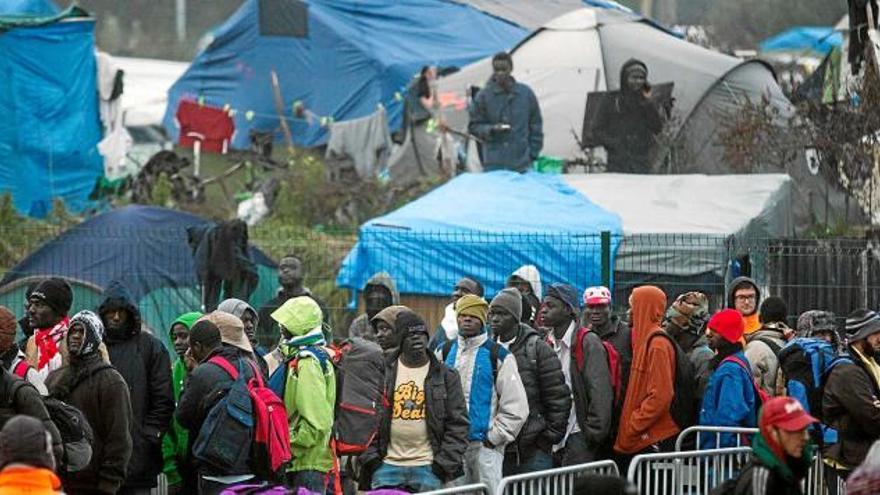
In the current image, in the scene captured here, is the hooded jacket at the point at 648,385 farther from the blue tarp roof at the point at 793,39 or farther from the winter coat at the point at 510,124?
the blue tarp roof at the point at 793,39

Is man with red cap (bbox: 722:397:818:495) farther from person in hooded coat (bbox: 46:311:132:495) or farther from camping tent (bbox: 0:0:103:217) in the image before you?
camping tent (bbox: 0:0:103:217)

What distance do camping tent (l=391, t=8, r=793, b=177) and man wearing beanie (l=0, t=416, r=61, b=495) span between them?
54.7 feet

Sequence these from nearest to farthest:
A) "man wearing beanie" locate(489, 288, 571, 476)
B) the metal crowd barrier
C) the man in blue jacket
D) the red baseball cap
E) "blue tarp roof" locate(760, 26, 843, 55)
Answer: the red baseball cap < the metal crowd barrier < "man wearing beanie" locate(489, 288, 571, 476) < the man in blue jacket < "blue tarp roof" locate(760, 26, 843, 55)

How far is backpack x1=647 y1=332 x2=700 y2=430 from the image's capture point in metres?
13.2

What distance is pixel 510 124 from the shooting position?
2341 cm

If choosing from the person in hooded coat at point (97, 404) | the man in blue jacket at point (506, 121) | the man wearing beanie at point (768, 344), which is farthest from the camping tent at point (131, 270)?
the person in hooded coat at point (97, 404)

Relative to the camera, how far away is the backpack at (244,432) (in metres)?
11.3

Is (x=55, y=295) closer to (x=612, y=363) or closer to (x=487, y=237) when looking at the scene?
(x=612, y=363)

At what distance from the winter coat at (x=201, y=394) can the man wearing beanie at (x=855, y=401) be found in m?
3.57

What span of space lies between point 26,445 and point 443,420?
172 inches

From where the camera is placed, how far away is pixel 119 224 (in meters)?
21.7

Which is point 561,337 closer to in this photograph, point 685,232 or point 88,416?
point 88,416

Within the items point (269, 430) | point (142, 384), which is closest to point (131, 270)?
point (142, 384)

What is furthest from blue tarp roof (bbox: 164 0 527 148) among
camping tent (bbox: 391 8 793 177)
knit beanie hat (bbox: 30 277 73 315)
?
knit beanie hat (bbox: 30 277 73 315)
